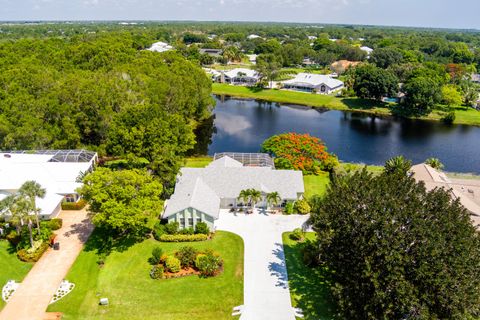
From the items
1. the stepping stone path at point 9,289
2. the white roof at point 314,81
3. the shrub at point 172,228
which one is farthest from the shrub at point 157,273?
the white roof at point 314,81

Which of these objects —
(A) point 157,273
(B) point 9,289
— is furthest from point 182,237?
(B) point 9,289

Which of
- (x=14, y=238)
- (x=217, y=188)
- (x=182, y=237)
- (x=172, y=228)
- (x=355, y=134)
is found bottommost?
(x=355, y=134)

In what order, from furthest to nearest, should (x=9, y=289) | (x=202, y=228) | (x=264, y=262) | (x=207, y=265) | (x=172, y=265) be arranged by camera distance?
(x=202, y=228)
(x=264, y=262)
(x=172, y=265)
(x=207, y=265)
(x=9, y=289)

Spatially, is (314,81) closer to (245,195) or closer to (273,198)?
(273,198)

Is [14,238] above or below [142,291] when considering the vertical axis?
above

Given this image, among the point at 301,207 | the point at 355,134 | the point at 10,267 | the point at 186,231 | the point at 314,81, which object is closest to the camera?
the point at 10,267

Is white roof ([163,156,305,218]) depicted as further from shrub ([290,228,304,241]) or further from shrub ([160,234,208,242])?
shrub ([290,228,304,241])

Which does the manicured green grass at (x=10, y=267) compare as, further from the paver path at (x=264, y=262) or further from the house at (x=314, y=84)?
the house at (x=314, y=84)

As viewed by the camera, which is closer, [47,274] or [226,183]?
[47,274]
